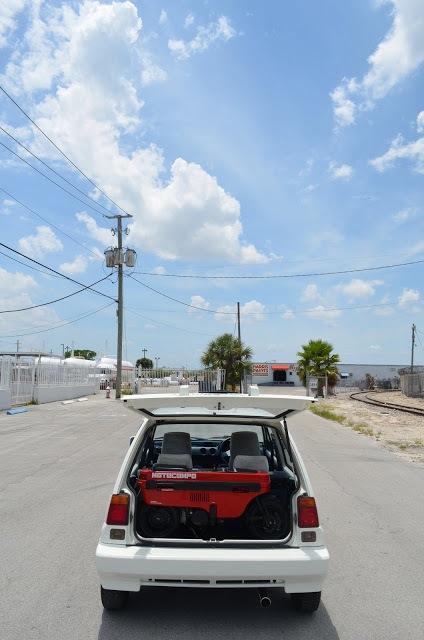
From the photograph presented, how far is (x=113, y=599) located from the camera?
417cm

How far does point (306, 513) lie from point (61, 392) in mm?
29489

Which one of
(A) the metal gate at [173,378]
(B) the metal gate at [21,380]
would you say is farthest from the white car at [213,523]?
(A) the metal gate at [173,378]

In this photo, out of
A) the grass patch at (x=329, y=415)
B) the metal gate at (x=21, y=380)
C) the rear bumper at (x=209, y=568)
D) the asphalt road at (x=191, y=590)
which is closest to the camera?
the rear bumper at (x=209, y=568)

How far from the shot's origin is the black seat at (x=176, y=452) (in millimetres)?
4665

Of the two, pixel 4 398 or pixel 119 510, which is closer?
pixel 119 510

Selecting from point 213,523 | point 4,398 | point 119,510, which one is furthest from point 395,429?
point 119,510

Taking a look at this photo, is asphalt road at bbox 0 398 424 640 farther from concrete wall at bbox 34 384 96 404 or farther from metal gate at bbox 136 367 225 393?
metal gate at bbox 136 367 225 393

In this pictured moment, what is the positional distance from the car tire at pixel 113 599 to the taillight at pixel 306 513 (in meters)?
1.33

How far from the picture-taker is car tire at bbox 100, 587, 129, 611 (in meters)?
4.14

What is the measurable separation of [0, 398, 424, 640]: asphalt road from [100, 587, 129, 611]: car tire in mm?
59

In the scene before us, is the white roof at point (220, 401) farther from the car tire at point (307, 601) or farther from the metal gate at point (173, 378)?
the metal gate at point (173, 378)

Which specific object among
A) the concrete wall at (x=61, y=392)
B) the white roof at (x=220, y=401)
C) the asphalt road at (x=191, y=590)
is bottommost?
the asphalt road at (x=191, y=590)

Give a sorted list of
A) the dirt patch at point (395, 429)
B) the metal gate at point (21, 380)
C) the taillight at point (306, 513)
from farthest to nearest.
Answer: the metal gate at point (21, 380), the dirt patch at point (395, 429), the taillight at point (306, 513)

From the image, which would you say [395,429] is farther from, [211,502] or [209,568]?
[209,568]
